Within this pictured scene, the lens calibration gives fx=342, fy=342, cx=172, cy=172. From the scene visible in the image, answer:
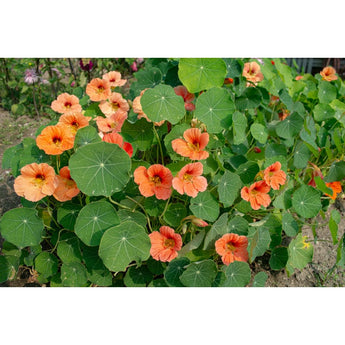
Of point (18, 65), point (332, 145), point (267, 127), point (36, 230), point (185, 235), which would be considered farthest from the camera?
point (18, 65)

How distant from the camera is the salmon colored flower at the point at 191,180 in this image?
1292mm

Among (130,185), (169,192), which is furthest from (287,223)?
(130,185)

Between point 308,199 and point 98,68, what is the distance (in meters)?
2.42

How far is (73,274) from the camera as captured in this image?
Answer: 1.48 metres

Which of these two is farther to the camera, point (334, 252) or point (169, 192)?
point (334, 252)

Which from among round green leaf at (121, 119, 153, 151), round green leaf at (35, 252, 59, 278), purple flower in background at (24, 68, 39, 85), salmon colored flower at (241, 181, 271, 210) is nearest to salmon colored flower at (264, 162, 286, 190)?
salmon colored flower at (241, 181, 271, 210)

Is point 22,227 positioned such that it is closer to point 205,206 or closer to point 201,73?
point 205,206

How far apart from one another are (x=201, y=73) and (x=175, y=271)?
34.8 inches

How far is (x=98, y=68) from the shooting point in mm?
3303

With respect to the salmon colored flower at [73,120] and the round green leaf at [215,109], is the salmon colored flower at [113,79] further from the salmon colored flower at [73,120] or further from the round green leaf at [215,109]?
the round green leaf at [215,109]

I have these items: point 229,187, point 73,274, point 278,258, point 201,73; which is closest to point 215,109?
point 201,73

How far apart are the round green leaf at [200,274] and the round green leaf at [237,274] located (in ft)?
0.20

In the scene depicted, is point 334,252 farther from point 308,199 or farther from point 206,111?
point 206,111

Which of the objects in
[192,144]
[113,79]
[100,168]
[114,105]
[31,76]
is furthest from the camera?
[31,76]
